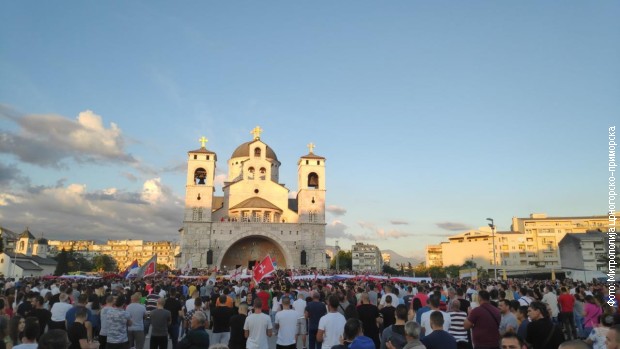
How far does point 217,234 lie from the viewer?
53.8 meters

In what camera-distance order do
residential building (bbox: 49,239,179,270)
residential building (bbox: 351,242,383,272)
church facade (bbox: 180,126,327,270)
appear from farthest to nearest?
1. residential building (bbox: 49,239,179,270)
2. residential building (bbox: 351,242,383,272)
3. church facade (bbox: 180,126,327,270)

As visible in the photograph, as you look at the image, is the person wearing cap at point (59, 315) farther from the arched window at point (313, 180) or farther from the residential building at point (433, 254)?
the residential building at point (433, 254)

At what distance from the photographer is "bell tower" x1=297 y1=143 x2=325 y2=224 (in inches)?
2226

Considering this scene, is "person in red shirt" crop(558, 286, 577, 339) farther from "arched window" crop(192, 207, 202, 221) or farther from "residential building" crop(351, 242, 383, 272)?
"residential building" crop(351, 242, 383, 272)

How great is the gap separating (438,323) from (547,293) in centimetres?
860

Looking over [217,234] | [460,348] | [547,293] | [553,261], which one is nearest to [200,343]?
[460,348]

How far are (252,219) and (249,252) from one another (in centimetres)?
500

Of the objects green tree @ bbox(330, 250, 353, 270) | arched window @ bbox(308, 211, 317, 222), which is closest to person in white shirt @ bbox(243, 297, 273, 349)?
arched window @ bbox(308, 211, 317, 222)

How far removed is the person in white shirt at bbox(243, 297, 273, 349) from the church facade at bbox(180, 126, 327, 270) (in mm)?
45239

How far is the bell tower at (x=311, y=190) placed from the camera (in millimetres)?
56531

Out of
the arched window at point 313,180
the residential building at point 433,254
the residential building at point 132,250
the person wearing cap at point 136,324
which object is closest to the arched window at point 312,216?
the arched window at point 313,180

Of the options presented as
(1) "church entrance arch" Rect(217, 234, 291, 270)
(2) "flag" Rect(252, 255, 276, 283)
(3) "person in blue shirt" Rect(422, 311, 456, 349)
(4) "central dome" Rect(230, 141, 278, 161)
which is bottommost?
(3) "person in blue shirt" Rect(422, 311, 456, 349)

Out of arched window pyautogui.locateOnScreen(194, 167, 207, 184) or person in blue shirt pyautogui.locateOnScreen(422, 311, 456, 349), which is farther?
arched window pyautogui.locateOnScreen(194, 167, 207, 184)

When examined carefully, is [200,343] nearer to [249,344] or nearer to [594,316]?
[249,344]
